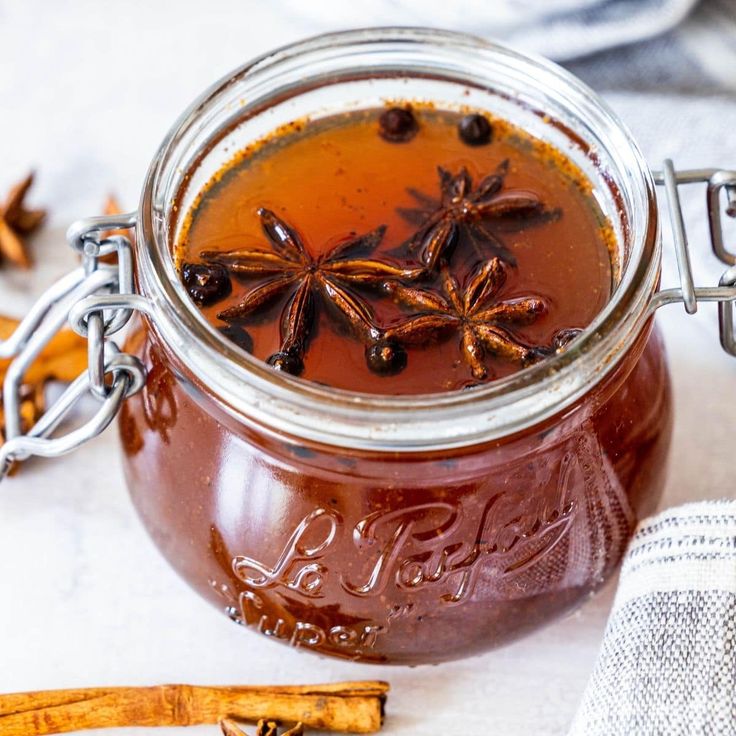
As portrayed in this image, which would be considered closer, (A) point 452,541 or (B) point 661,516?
(A) point 452,541

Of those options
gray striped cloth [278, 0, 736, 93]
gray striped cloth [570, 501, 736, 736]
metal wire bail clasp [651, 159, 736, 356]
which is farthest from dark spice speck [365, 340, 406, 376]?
gray striped cloth [278, 0, 736, 93]

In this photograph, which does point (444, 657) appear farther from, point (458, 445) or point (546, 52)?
point (546, 52)

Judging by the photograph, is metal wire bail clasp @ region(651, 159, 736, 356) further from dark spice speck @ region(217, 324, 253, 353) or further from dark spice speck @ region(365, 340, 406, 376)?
dark spice speck @ region(217, 324, 253, 353)

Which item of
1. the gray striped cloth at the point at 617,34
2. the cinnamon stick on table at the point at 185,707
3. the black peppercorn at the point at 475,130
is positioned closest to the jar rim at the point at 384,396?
the black peppercorn at the point at 475,130

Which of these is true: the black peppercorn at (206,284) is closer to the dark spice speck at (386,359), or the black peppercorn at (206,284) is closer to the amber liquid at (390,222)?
the amber liquid at (390,222)

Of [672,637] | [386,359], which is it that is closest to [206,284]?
[386,359]

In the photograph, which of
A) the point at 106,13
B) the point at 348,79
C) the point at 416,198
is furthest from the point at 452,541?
the point at 106,13

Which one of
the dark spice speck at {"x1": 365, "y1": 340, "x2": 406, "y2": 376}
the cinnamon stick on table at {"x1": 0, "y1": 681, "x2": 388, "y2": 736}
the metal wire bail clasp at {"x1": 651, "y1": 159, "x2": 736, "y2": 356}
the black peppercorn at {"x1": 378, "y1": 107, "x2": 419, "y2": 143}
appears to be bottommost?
the cinnamon stick on table at {"x1": 0, "y1": 681, "x2": 388, "y2": 736}
